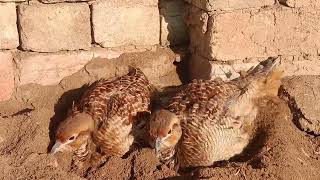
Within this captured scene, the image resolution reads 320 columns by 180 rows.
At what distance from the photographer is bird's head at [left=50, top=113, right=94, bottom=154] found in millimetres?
4602

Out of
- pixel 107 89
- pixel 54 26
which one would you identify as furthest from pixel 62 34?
pixel 107 89

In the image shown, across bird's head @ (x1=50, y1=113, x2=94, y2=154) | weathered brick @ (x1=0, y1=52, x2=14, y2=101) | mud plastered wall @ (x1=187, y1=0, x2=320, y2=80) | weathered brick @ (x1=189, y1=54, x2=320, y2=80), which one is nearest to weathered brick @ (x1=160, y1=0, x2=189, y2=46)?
mud plastered wall @ (x1=187, y1=0, x2=320, y2=80)

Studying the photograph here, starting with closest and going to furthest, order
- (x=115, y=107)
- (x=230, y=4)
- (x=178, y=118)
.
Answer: (x=178, y=118) < (x=115, y=107) < (x=230, y=4)

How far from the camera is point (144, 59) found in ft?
18.5

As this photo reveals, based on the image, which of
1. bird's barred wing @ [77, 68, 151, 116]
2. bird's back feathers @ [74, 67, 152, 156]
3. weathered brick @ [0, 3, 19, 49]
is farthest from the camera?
weathered brick @ [0, 3, 19, 49]

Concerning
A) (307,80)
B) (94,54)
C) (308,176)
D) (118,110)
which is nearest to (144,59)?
(94,54)

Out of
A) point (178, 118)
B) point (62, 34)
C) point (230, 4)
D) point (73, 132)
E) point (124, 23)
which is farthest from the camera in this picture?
point (124, 23)

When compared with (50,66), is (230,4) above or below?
above

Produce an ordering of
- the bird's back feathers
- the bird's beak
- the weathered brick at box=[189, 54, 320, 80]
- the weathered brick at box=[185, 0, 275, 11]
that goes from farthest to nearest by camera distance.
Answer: the weathered brick at box=[189, 54, 320, 80] → the weathered brick at box=[185, 0, 275, 11] → the bird's back feathers → the bird's beak

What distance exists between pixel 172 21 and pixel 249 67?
938 mm

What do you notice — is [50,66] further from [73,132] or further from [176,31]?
[176,31]

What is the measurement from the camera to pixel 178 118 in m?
4.79

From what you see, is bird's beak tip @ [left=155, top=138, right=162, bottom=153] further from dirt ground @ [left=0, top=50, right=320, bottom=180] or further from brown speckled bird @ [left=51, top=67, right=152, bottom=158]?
brown speckled bird @ [left=51, top=67, right=152, bottom=158]

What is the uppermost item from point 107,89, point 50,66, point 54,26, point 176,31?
point 54,26
